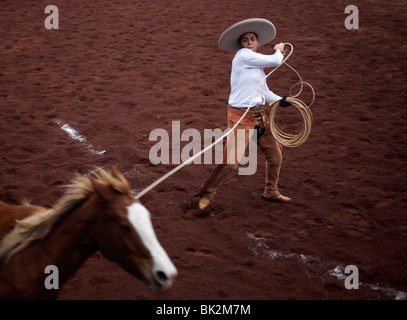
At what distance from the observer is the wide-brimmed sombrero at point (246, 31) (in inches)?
169

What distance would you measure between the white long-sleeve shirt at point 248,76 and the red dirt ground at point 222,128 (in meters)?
1.34

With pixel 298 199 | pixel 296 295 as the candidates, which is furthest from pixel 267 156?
pixel 296 295

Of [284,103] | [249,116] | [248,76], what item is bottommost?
[249,116]

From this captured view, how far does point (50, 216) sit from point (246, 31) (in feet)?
10.1

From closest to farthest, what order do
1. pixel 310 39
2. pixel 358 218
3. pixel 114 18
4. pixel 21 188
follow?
1. pixel 358 218
2. pixel 21 188
3. pixel 310 39
4. pixel 114 18

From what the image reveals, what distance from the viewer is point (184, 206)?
474 centimetres

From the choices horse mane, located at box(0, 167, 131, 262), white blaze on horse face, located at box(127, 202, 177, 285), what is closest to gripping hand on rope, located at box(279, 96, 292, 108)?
horse mane, located at box(0, 167, 131, 262)

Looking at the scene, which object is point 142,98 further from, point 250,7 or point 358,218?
point 250,7

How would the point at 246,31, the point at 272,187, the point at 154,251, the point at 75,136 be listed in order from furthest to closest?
the point at 75,136 → the point at 272,187 → the point at 246,31 → the point at 154,251

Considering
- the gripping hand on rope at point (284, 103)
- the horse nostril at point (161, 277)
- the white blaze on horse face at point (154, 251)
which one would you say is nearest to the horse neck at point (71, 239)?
the white blaze on horse face at point (154, 251)

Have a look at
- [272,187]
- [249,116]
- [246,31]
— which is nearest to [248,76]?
[249,116]

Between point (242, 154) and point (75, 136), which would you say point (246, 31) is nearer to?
point (242, 154)

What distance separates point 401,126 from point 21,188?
5.84 m

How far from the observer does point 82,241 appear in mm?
2451
